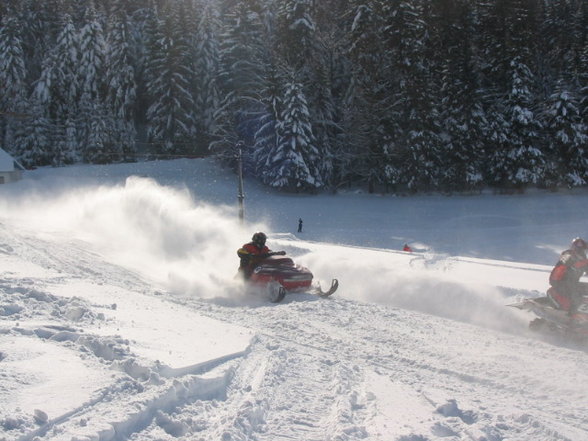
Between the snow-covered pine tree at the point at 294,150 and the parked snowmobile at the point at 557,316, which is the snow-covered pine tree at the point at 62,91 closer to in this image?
the snow-covered pine tree at the point at 294,150

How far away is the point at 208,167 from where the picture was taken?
2048 inches

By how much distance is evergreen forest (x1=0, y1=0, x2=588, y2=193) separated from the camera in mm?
41594

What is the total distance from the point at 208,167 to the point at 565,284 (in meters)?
45.6

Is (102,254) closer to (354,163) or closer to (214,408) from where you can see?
(214,408)

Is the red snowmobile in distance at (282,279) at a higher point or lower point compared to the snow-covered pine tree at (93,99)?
lower

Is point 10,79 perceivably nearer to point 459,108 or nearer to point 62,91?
point 62,91

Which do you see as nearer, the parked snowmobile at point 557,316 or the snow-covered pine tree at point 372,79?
the parked snowmobile at point 557,316

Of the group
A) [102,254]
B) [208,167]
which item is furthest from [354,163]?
[102,254]

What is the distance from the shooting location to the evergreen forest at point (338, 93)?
41.6 m

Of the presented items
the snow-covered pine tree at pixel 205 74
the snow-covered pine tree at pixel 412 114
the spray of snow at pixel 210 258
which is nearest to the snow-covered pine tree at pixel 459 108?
the snow-covered pine tree at pixel 412 114

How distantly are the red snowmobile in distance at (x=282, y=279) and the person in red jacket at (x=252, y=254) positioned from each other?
156mm

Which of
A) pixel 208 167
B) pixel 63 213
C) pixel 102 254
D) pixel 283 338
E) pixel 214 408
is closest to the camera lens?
pixel 214 408

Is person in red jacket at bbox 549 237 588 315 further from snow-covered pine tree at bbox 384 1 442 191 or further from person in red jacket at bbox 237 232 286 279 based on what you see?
snow-covered pine tree at bbox 384 1 442 191

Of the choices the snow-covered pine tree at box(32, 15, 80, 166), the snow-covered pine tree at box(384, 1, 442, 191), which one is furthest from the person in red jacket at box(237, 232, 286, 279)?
the snow-covered pine tree at box(32, 15, 80, 166)
